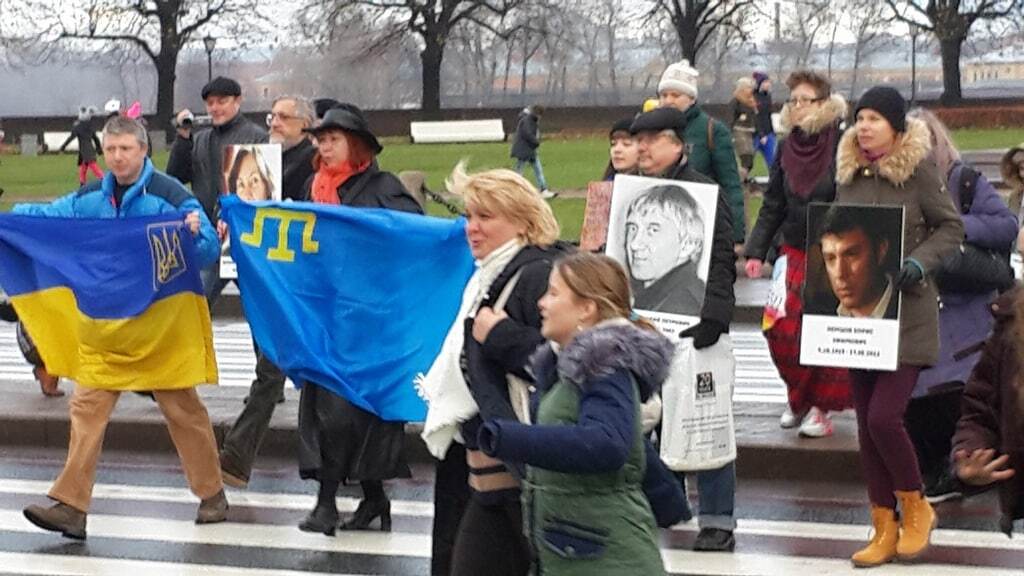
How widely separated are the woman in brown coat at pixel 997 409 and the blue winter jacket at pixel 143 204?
4.06 meters

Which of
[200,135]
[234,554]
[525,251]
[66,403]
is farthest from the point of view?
[66,403]

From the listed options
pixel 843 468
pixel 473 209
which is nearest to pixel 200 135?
pixel 843 468

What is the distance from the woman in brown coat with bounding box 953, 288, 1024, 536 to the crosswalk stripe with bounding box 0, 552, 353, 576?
11.1 ft

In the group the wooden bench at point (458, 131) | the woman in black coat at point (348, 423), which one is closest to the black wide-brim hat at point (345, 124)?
the woman in black coat at point (348, 423)

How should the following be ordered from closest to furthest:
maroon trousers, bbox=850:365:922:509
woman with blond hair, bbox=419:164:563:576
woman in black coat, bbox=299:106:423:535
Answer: woman with blond hair, bbox=419:164:563:576 → maroon trousers, bbox=850:365:922:509 → woman in black coat, bbox=299:106:423:535

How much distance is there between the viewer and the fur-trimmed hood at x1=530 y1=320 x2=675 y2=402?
4.82 m

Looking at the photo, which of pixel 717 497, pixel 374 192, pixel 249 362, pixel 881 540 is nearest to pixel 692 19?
pixel 249 362

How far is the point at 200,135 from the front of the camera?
1089cm

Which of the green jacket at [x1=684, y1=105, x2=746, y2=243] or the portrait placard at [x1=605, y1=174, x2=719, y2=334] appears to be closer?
the portrait placard at [x1=605, y1=174, x2=719, y2=334]

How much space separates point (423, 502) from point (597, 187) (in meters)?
2.13

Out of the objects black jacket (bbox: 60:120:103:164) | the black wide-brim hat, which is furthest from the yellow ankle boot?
black jacket (bbox: 60:120:103:164)

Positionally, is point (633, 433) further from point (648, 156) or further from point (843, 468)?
point (843, 468)

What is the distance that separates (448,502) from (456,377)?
2.07 feet

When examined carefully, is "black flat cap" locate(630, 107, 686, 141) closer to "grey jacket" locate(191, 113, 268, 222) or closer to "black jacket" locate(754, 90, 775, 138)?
"grey jacket" locate(191, 113, 268, 222)
